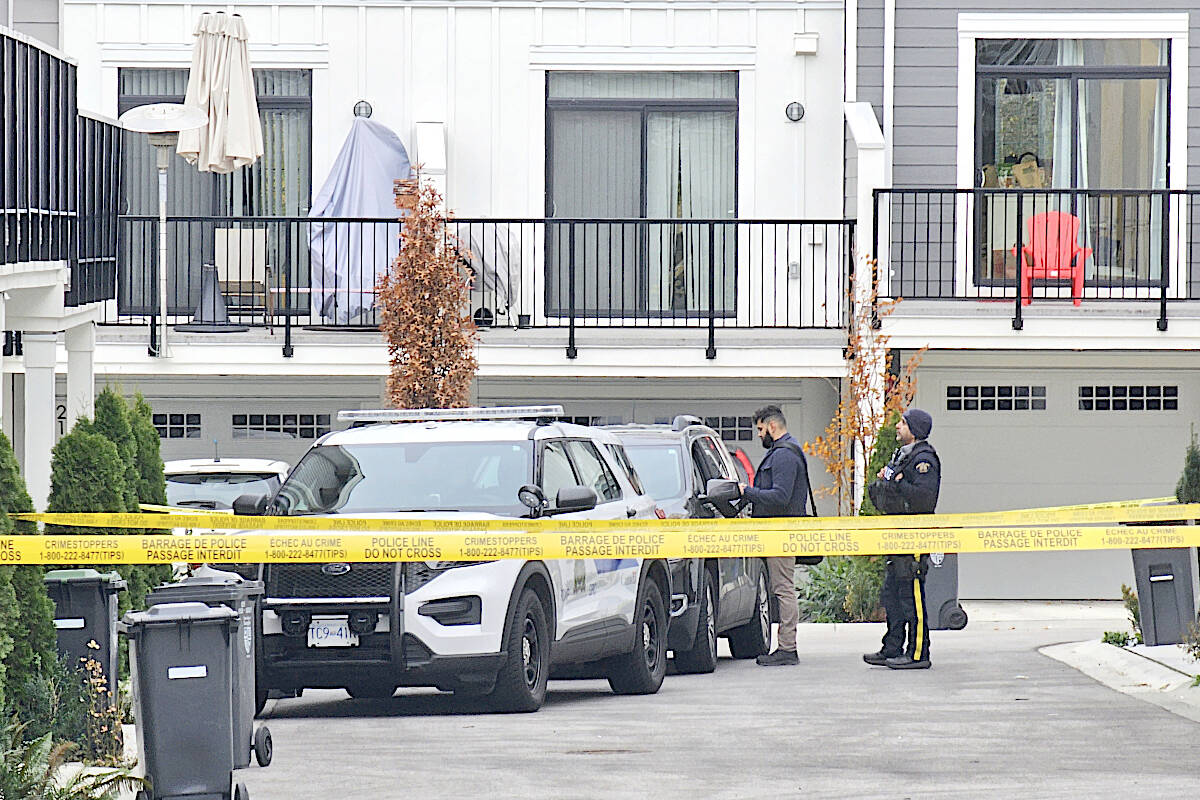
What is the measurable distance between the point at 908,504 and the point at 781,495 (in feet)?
2.94

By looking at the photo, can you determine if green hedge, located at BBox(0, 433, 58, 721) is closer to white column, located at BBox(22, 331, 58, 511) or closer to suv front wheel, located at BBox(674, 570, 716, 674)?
white column, located at BBox(22, 331, 58, 511)

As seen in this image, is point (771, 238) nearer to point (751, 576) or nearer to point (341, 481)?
point (751, 576)

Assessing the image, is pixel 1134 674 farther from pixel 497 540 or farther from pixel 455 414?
pixel 497 540

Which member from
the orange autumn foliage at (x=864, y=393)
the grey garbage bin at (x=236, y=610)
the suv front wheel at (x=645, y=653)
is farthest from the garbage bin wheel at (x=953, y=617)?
the grey garbage bin at (x=236, y=610)

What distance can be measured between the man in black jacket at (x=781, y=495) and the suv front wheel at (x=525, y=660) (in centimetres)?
307

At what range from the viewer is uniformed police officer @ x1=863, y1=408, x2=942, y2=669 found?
13492mm

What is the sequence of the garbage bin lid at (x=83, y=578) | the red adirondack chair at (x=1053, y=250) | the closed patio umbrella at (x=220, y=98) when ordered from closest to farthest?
1. the garbage bin lid at (x=83, y=578)
2. the closed patio umbrella at (x=220, y=98)
3. the red adirondack chair at (x=1053, y=250)

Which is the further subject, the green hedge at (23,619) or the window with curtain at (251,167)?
the window with curtain at (251,167)

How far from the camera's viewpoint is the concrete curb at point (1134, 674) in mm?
11555

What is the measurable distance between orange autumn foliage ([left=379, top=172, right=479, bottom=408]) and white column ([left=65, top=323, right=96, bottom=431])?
197 inches

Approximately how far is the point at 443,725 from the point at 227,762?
282 centimetres

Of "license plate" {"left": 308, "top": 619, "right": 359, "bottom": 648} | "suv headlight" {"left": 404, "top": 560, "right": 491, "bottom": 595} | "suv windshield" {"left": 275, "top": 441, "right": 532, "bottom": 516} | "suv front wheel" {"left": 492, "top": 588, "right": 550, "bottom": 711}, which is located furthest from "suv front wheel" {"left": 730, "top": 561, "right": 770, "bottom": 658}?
"license plate" {"left": 308, "top": 619, "right": 359, "bottom": 648}

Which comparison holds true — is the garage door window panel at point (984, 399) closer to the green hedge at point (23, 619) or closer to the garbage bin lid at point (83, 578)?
the garbage bin lid at point (83, 578)

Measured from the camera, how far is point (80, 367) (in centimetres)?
1341
